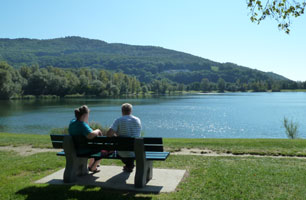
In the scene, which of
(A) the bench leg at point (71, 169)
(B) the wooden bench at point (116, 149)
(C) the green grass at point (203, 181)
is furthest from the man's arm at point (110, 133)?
(C) the green grass at point (203, 181)

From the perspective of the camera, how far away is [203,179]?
6359mm

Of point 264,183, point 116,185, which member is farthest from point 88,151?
point 264,183

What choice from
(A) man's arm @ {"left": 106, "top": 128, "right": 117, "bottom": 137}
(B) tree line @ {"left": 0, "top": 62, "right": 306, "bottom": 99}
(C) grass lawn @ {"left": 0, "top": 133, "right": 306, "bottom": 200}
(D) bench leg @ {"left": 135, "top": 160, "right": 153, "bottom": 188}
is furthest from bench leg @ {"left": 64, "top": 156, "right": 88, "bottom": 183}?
(B) tree line @ {"left": 0, "top": 62, "right": 306, "bottom": 99}

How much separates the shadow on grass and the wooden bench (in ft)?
1.57

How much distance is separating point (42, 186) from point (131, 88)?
458 ft

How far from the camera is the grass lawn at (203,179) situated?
17.6ft

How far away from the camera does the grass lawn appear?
17.6 ft

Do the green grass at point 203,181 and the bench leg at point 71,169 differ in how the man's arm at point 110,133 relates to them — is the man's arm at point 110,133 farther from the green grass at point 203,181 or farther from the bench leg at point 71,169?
the green grass at point 203,181

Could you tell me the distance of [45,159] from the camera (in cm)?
868

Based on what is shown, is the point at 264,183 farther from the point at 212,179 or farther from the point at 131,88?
the point at 131,88

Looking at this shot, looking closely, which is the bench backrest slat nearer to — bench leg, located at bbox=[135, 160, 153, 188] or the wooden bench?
the wooden bench

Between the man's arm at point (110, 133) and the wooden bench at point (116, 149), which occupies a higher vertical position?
the man's arm at point (110, 133)

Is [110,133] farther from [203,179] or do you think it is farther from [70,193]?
[203,179]

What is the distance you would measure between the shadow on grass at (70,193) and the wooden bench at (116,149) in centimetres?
48
